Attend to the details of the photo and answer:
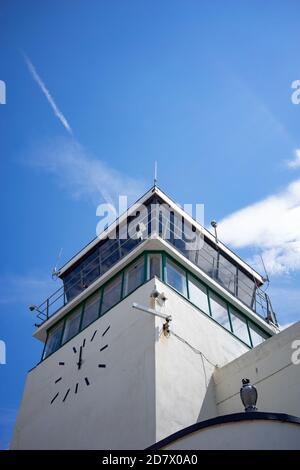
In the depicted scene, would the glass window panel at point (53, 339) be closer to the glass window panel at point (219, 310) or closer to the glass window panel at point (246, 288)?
the glass window panel at point (219, 310)

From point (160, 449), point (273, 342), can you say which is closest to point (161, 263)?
point (273, 342)

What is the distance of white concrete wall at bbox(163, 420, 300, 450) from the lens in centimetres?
647

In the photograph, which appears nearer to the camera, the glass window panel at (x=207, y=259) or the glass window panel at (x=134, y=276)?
the glass window panel at (x=134, y=276)

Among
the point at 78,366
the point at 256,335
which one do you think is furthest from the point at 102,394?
the point at 256,335

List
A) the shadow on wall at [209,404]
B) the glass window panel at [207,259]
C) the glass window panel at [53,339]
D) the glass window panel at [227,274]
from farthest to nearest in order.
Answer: the glass window panel at [227,274] → the glass window panel at [207,259] → the glass window panel at [53,339] → the shadow on wall at [209,404]

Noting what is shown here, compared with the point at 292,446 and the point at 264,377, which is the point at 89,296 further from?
the point at 292,446

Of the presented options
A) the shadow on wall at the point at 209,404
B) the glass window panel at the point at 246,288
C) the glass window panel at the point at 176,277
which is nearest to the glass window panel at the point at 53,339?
the glass window panel at the point at 176,277

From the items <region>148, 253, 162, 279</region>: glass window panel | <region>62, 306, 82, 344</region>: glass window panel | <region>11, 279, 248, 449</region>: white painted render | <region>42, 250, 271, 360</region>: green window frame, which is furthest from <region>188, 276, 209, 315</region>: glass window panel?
<region>62, 306, 82, 344</region>: glass window panel

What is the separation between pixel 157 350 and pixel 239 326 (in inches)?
203

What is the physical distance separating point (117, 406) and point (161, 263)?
4.96 meters

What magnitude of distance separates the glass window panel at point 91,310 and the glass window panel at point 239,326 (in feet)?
14.6

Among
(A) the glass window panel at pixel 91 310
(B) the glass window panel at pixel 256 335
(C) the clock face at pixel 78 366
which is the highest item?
(A) the glass window panel at pixel 91 310

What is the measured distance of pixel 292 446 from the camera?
252 inches

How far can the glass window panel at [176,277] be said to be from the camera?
49.3 ft
